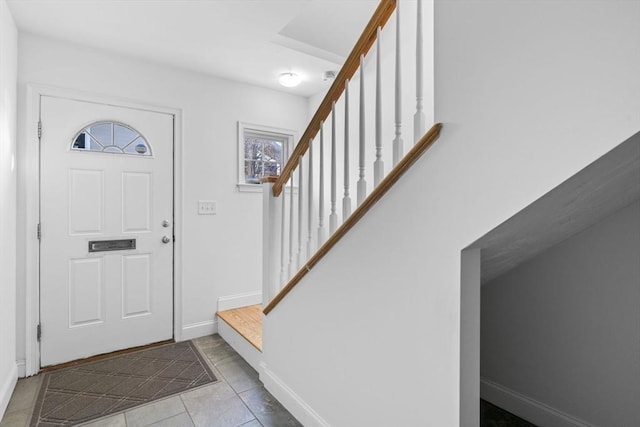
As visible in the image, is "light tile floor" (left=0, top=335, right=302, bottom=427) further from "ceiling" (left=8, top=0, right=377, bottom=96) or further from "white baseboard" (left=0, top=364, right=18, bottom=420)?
"ceiling" (left=8, top=0, right=377, bottom=96)

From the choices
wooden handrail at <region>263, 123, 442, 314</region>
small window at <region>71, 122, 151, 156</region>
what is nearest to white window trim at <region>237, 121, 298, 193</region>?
small window at <region>71, 122, 151, 156</region>

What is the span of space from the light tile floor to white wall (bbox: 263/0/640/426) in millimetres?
414

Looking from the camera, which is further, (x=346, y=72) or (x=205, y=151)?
(x=205, y=151)

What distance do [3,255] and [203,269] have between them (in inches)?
54.8

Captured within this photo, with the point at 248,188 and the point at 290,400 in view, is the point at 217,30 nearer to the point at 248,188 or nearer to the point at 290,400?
the point at 248,188

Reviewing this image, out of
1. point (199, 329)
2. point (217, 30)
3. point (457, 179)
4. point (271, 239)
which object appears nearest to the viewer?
point (457, 179)

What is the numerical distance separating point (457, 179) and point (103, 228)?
2.71 meters

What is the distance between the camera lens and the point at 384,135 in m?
2.62

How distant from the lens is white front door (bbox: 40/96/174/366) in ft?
8.09

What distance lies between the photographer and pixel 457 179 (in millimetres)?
1060

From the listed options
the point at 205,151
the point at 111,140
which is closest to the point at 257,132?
the point at 205,151

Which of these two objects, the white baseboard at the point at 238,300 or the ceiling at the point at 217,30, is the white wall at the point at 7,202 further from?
the white baseboard at the point at 238,300

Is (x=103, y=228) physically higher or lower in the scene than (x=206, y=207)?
lower

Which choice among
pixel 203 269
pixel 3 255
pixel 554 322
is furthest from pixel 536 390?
pixel 3 255
